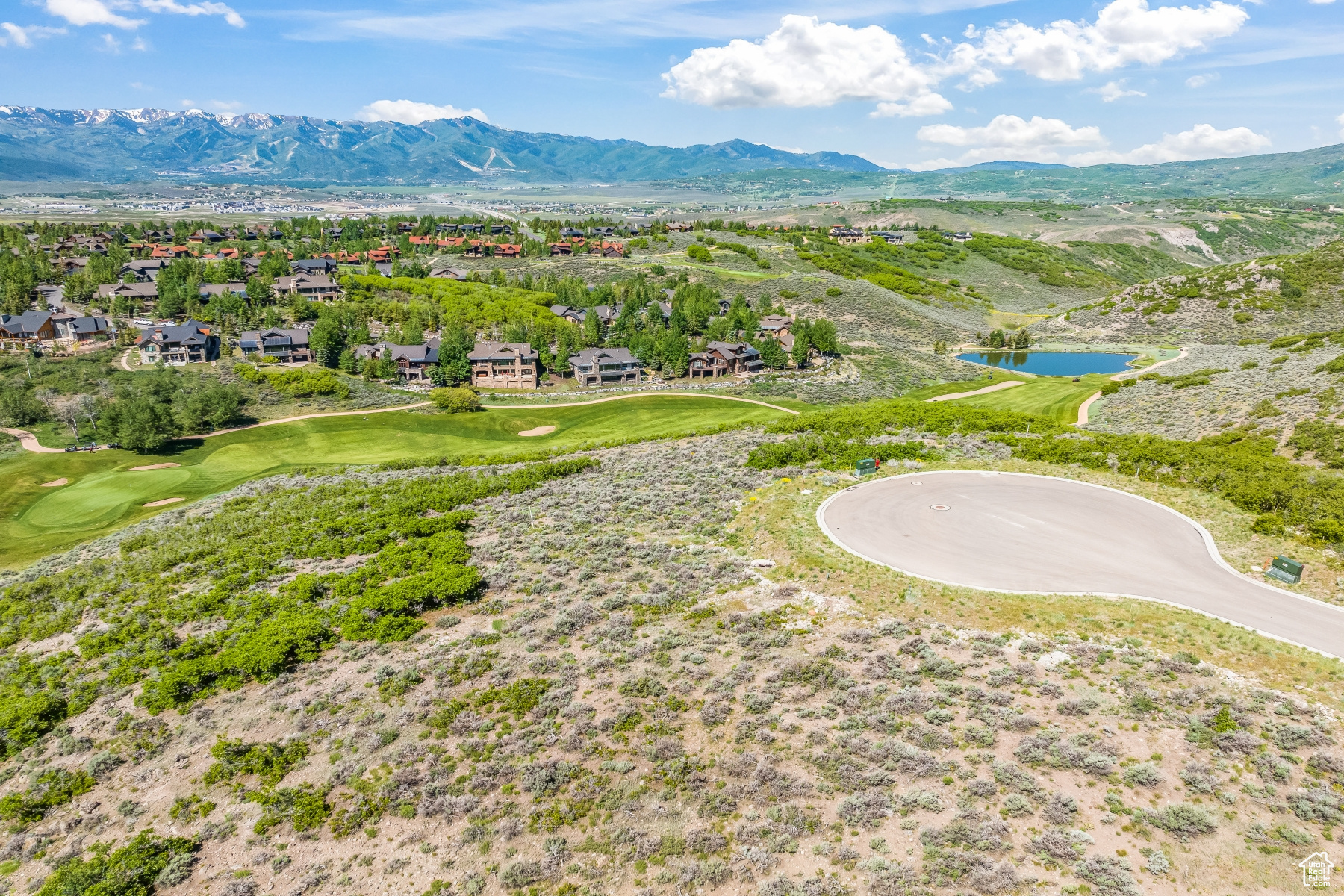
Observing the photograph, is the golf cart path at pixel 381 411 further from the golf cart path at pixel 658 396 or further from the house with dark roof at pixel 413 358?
the house with dark roof at pixel 413 358

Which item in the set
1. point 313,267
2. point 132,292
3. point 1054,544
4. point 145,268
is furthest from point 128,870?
point 145,268

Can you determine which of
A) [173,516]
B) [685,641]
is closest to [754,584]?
[685,641]

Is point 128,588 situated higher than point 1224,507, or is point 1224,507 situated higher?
point 1224,507

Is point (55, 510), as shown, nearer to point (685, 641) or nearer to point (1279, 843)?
point (685, 641)

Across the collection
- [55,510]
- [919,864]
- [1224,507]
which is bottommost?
[55,510]

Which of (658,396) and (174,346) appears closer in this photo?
(658,396)

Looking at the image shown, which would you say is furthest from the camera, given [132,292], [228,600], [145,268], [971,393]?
[145,268]

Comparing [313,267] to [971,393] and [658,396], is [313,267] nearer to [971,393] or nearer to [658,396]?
[658,396]
